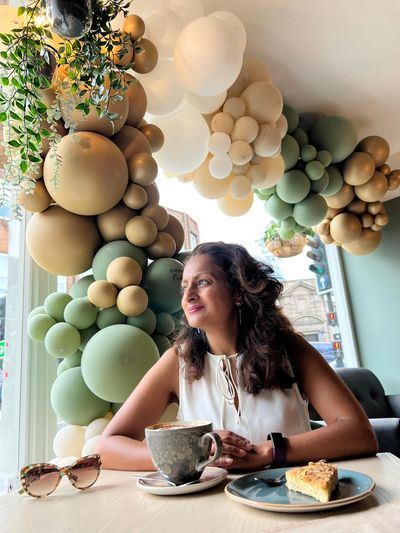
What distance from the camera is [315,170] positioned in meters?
2.31

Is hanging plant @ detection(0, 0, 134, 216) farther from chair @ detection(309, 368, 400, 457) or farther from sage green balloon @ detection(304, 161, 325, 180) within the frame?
chair @ detection(309, 368, 400, 457)

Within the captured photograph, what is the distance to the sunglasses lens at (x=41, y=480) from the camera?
59 cm

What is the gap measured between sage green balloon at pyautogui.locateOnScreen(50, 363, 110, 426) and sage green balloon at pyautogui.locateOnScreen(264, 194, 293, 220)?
1.65 m

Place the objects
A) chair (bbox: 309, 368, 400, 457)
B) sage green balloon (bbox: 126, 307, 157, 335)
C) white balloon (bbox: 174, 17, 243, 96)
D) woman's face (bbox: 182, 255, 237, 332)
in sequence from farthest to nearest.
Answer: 1. chair (bbox: 309, 368, 400, 457)
2. white balloon (bbox: 174, 17, 243, 96)
3. sage green balloon (bbox: 126, 307, 157, 335)
4. woman's face (bbox: 182, 255, 237, 332)

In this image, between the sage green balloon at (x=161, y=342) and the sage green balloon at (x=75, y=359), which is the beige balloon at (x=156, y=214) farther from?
the sage green balloon at (x=75, y=359)

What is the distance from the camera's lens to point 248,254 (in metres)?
1.25

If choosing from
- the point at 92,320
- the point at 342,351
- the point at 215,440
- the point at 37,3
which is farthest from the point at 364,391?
the point at 37,3

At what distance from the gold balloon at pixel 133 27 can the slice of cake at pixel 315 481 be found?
4.16 feet

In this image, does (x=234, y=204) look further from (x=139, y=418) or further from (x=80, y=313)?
(x=139, y=418)

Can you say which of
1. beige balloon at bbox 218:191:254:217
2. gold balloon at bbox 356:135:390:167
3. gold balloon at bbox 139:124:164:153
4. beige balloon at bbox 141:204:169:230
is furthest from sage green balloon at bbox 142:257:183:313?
gold balloon at bbox 356:135:390:167

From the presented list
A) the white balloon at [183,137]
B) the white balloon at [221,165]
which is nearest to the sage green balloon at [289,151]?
the white balloon at [221,165]

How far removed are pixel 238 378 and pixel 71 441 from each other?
0.63 metres

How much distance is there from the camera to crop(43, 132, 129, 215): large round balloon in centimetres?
120

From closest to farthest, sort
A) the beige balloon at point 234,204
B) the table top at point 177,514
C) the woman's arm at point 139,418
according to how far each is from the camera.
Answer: the table top at point 177,514, the woman's arm at point 139,418, the beige balloon at point 234,204
